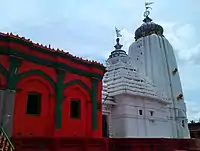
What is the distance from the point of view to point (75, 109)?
1362cm

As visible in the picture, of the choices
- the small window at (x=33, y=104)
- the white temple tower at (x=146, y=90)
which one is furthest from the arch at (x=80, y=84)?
the white temple tower at (x=146, y=90)

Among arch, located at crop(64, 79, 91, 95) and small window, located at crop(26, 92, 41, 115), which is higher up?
arch, located at crop(64, 79, 91, 95)

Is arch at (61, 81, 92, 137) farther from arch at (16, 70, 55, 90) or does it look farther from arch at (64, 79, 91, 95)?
arch at (16, 70, 55, 90)

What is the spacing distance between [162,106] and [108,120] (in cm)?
712

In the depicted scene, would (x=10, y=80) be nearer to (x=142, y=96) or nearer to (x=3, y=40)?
(x=3, y=40)

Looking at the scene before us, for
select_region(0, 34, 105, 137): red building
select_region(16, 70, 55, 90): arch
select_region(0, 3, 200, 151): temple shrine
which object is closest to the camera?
select_region(0, 3, 200, 151): temple shrine

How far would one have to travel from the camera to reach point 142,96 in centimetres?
2311

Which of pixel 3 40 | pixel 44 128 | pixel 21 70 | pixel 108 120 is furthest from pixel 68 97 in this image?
pixel 108 120

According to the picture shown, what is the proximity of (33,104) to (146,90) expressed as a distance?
582 inches

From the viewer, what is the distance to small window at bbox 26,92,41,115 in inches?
457

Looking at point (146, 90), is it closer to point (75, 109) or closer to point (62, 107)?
point (75, 109)

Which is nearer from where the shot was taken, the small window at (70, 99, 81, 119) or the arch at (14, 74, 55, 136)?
the arch at (14, 74, 55, 136)

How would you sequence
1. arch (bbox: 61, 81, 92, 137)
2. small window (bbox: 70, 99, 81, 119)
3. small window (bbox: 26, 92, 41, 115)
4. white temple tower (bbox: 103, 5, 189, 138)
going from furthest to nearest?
white temple tower (bbox: 103, 5, 189, 138), small window (bbox: 70, 99, 81, 119), arch (bbox: 61, 81, 92, 137), small window (bbox: 26, 92, 41, 115)

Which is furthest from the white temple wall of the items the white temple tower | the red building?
the red building
